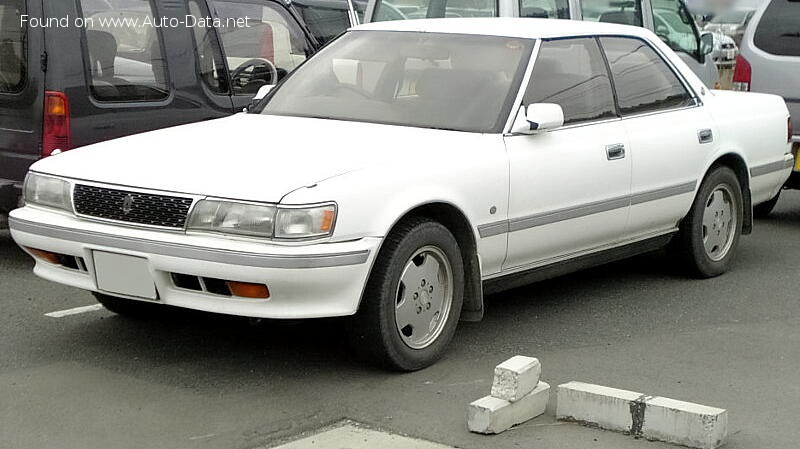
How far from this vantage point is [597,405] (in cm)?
513

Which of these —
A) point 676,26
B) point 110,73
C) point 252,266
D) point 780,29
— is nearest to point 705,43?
point 676,26

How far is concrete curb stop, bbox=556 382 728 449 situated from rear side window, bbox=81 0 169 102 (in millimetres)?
4109

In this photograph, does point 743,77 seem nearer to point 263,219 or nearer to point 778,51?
point 778,51

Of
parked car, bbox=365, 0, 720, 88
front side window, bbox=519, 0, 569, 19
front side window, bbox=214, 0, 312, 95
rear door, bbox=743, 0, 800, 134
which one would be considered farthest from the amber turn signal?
front side window, bbox=519, 0, 569, 19

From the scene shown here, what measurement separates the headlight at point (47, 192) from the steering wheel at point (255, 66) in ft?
10.1

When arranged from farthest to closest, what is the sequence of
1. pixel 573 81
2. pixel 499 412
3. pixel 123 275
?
pixel 573 81, pixel 123 275, pixel 499 412

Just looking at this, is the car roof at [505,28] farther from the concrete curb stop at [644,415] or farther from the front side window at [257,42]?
the concrete curb stop at [644,415]

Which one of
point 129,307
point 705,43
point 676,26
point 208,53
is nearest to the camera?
point 129,307

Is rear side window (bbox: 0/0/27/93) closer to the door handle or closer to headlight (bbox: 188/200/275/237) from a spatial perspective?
headlight (bbox: 188/200/275/237)


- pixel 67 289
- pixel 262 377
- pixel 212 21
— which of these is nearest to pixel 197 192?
pixel 262 377

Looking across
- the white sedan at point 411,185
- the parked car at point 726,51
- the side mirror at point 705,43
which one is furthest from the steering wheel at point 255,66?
the parked car at point 726,51

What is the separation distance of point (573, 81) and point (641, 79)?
0.69m

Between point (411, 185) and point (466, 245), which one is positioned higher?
point (411, 185)

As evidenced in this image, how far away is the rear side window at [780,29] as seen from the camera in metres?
10.3
